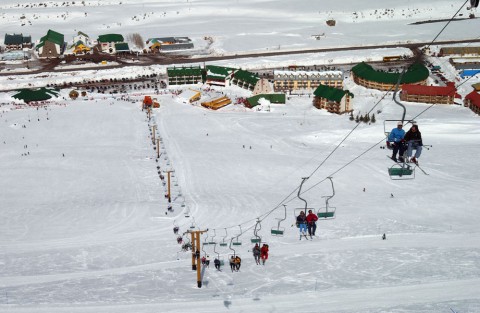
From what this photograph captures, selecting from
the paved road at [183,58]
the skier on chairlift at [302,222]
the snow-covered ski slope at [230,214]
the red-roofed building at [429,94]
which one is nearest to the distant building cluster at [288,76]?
the red-roofed building at [429,94]

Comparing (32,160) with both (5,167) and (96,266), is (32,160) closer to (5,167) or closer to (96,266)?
(5,167)

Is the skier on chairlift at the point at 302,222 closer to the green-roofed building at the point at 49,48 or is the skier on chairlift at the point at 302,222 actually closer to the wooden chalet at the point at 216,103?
the wooden chalet at the point at 216,103

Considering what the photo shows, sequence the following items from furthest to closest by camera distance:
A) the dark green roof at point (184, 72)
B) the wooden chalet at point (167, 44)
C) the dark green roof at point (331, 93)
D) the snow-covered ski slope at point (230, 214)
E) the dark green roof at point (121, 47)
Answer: the wooden chalet at point (167, 44) < the dark green roof at point (121, 47) < the dark green roof at point (184, 72) < the dark green roof at point (331, 93) < the snow-covered ski slope at point (230, 214)

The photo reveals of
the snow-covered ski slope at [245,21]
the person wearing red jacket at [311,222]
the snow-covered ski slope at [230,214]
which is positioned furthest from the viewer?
the snow-covered ski slope at [245,21]

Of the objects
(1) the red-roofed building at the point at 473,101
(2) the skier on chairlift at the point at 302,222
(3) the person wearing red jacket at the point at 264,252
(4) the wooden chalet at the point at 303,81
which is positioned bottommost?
(3) the person wearing red jacket at the point at 264,252

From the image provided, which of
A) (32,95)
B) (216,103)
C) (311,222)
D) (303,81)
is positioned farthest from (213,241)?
(32,95)

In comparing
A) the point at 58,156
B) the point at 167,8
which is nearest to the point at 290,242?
the point at 58,156

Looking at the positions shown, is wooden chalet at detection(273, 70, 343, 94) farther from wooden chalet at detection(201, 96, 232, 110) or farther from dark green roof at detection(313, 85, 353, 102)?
wooden chalet at detection(201, 96, 232, 110)
